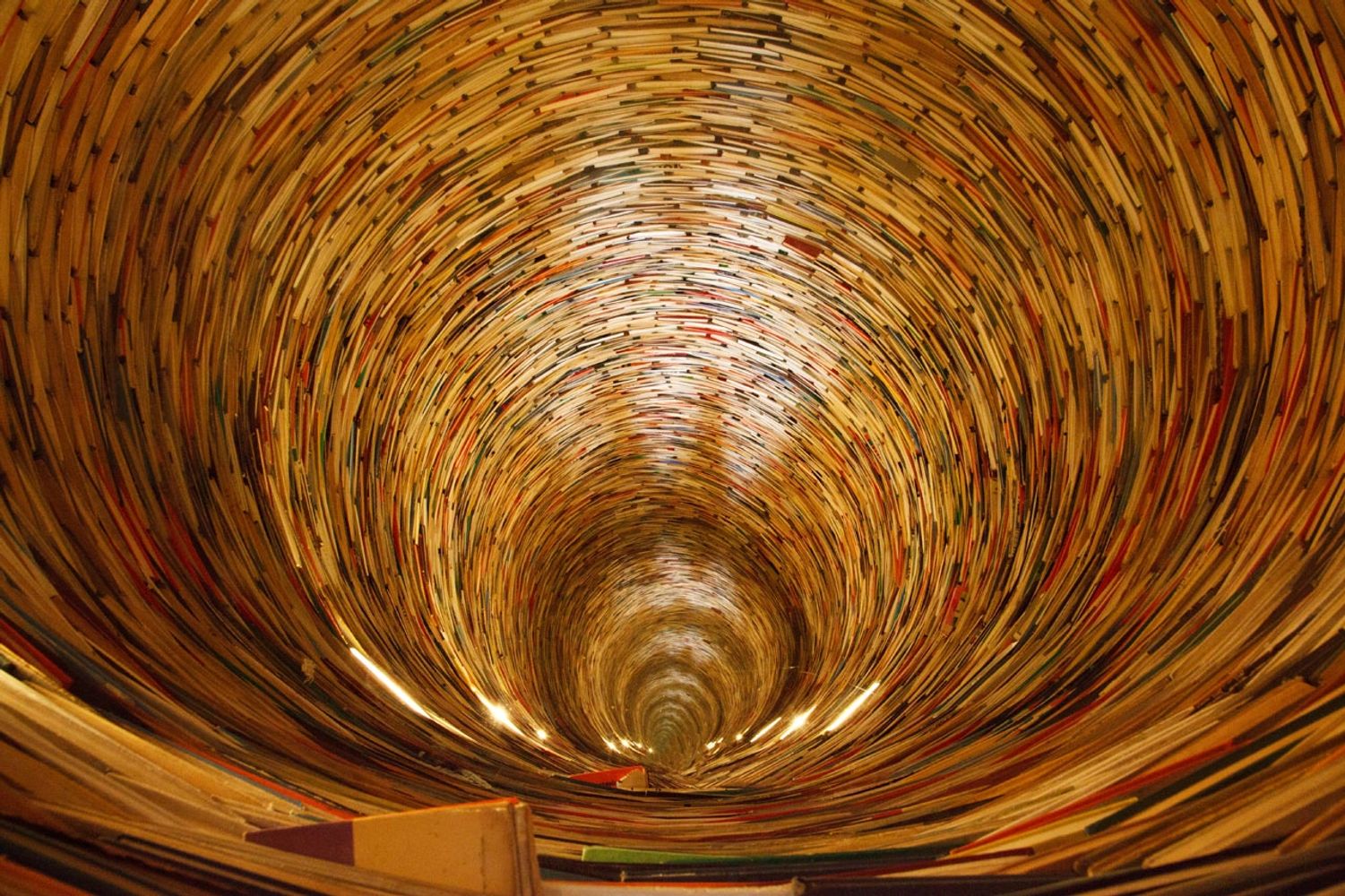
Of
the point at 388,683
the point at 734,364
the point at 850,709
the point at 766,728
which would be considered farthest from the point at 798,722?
the point at 388,683

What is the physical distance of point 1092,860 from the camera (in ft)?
1.53

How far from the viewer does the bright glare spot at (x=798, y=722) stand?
6.49ft

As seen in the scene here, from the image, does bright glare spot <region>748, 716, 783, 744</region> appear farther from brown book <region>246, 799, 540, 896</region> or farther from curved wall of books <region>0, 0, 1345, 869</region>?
brown book <region>246, 799, 540, 896</region>

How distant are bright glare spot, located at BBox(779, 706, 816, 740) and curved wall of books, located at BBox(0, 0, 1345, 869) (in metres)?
0.05

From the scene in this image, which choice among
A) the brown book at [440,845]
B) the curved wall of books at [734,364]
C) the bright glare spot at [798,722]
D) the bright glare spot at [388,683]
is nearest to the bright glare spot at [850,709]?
the curved wall of books at [734,364]

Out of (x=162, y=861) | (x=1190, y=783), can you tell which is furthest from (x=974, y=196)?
(x=162, y=861)

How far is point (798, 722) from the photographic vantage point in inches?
80.8

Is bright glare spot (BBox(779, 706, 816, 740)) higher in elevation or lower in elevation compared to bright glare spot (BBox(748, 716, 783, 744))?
lower

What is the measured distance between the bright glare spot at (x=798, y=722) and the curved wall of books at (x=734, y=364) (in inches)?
2.1

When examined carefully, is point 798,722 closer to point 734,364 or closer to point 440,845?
point 734,364

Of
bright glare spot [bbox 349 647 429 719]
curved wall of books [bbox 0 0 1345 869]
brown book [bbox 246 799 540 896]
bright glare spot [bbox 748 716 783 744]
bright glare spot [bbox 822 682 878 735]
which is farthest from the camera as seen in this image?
bright glare spot [bbox 748 716 783 744]

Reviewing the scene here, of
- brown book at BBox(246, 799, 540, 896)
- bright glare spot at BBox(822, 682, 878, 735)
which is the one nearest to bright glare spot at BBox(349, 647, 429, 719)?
brown book at BBox(246, 799, 540, 896)

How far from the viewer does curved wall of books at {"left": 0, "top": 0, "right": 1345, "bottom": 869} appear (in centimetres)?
68

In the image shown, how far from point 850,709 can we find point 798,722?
50cm
